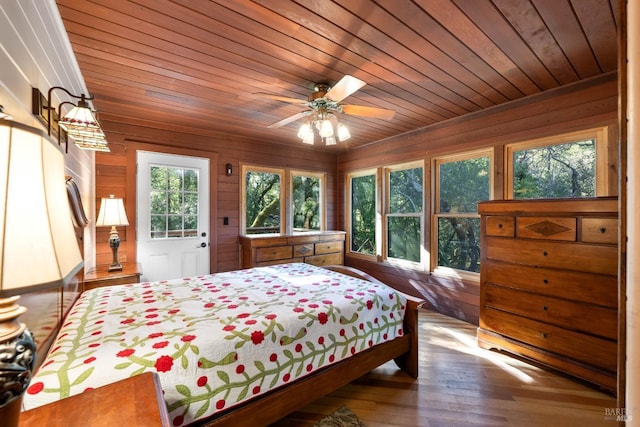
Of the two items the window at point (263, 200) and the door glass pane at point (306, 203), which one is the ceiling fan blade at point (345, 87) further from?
the door glass pane at point (306, 203)

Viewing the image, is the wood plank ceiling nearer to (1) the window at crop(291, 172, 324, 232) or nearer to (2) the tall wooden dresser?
(2) the tall wooden dresser

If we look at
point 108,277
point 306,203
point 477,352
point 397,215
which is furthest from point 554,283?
point 108,277

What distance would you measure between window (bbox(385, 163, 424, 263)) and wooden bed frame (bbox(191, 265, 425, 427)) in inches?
67.9

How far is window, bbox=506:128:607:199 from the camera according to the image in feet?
7.52

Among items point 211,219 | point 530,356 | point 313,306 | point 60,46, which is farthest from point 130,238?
point 530,356

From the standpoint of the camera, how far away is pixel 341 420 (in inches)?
66.0

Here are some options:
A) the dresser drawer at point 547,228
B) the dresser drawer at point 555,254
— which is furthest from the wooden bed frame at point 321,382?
the dresser drawer at point 547,228

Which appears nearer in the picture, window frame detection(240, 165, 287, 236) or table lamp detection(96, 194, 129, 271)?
table lamp detection(96, 194, 129, 271)

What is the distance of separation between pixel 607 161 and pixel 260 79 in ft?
9.55

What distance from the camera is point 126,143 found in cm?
316

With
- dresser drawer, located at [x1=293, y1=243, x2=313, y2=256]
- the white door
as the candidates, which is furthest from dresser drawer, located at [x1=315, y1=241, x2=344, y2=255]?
the white door

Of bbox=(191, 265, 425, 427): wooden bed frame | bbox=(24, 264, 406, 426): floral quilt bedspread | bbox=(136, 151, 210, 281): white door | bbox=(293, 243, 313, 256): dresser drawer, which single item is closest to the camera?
bbox=(24, 264, 406, 426): floral quilt bedspread

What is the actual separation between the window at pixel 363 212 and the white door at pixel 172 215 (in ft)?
7.78

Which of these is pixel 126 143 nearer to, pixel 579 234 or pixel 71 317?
pixel 71 317
